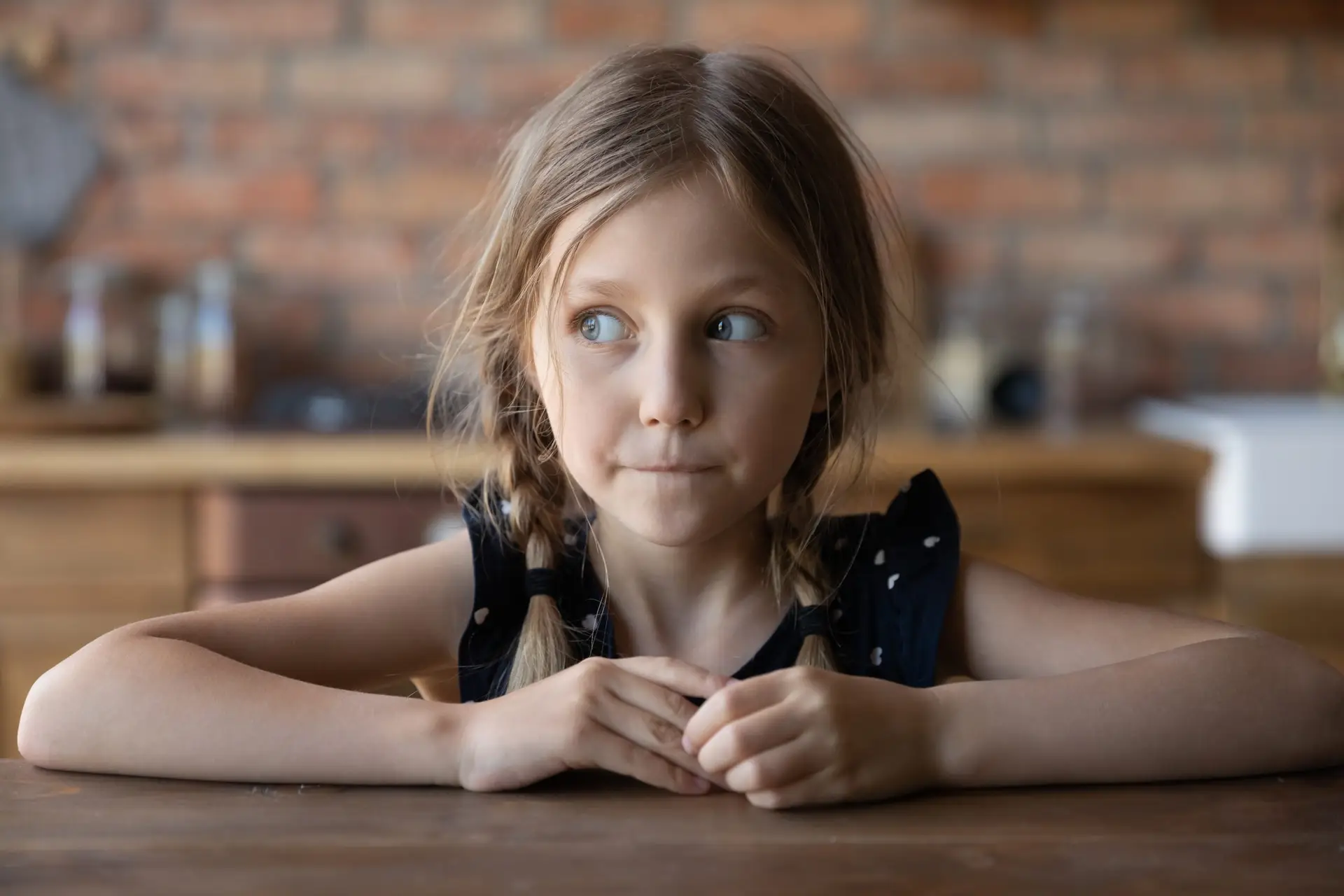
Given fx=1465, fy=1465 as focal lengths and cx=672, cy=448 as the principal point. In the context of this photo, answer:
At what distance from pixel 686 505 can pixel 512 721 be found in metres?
0.19

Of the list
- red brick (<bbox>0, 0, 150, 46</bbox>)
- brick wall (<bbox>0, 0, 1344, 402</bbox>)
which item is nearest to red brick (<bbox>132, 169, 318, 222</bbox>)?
brick wall (<bbox>0, 0, 1344, 402</bbox>)

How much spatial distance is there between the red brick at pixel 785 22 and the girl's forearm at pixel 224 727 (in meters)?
1.89

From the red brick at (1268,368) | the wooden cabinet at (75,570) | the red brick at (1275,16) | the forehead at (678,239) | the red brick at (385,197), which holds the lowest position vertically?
the wooden cabinet at (75,570)

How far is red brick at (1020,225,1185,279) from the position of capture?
98.8 inches

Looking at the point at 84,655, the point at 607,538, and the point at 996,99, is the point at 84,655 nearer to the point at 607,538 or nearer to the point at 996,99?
the point at 607,538

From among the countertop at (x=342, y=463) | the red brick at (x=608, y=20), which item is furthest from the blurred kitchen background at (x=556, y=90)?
the countertop at (x=342, y=463)

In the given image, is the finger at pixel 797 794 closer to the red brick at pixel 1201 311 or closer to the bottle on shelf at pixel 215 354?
the bottle on shelf at pixel 215 354

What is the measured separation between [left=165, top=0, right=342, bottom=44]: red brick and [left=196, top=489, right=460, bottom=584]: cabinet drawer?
88 cm

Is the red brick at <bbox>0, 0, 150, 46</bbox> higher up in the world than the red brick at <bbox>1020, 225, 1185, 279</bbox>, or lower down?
higher up

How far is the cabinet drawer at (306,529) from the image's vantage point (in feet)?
6.53

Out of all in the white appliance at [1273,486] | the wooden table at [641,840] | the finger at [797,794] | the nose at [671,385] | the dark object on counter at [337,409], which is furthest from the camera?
the dark object on counter at [337,409]

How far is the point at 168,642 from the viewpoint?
31.4 inches

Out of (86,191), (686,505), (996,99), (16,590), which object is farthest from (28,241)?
(686,505)

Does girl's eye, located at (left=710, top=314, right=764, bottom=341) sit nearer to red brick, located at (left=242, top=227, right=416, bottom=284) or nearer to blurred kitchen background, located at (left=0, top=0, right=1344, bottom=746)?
blurred kitchen background, located at (left=0, top=0, right=1344, bottom=746)
